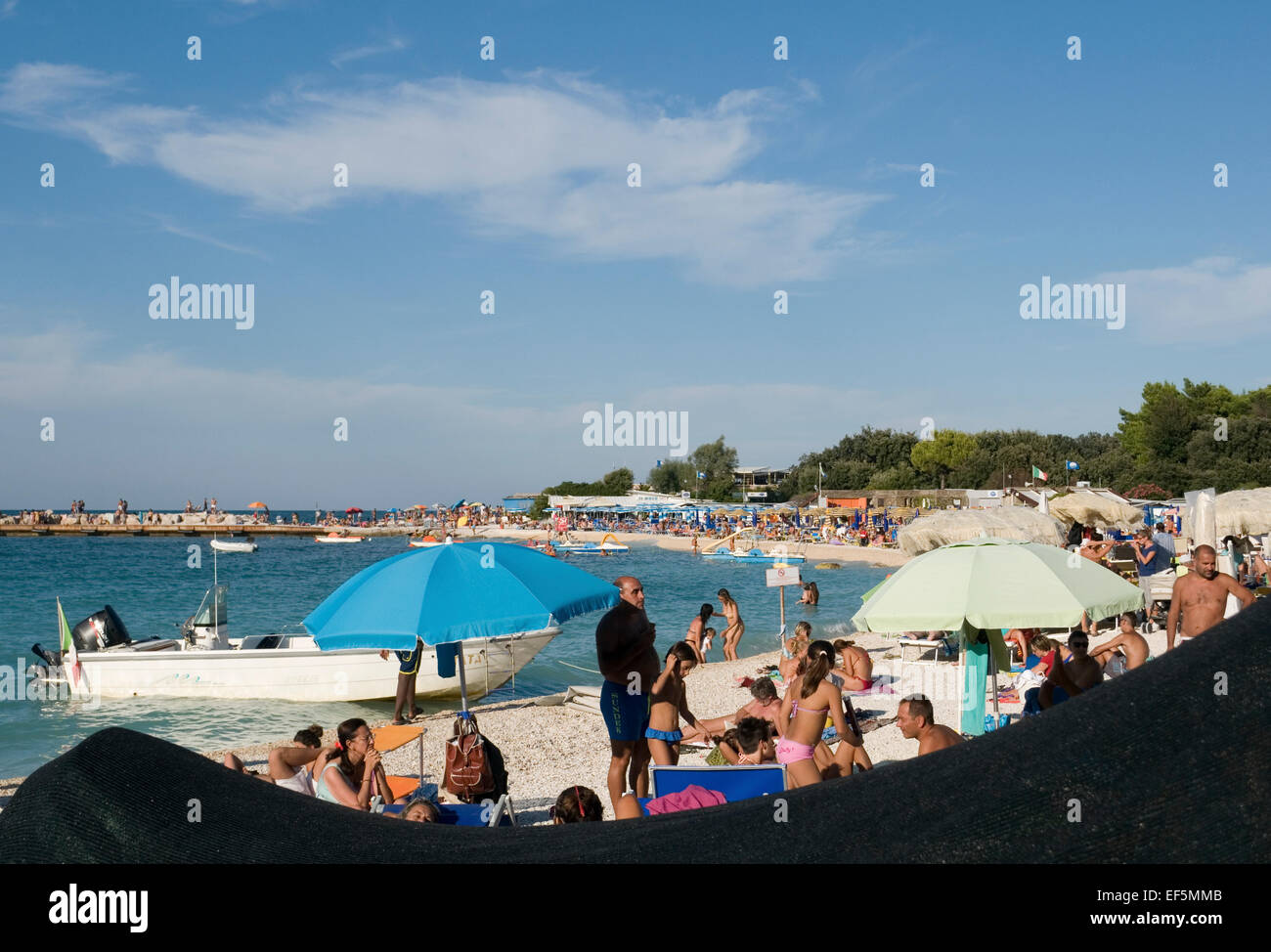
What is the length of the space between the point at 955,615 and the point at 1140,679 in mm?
6021

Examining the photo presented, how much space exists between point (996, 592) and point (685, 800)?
3.17 metres

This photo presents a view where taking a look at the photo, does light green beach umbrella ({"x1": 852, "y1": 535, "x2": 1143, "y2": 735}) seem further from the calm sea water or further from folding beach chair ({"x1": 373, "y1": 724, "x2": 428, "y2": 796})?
the calm sea water

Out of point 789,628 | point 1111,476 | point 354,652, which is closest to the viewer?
point 354,652

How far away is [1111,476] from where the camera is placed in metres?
60.5

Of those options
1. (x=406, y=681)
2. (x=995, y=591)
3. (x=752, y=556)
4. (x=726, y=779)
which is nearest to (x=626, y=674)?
(x=726, y=779)

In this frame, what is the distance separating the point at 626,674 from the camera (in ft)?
21.2

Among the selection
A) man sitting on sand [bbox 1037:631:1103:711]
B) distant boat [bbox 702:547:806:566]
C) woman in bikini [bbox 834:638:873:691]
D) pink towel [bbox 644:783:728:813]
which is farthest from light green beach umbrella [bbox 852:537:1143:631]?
distant boat [bbox 702:547:806:566]

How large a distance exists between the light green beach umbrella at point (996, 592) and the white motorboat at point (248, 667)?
7199 millimetres

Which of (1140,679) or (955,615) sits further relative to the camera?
(955,615)

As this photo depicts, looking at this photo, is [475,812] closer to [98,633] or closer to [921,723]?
[921,723]

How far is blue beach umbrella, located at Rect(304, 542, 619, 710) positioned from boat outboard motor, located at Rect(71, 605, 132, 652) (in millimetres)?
9508

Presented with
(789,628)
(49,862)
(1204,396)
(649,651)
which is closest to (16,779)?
(649,651)
